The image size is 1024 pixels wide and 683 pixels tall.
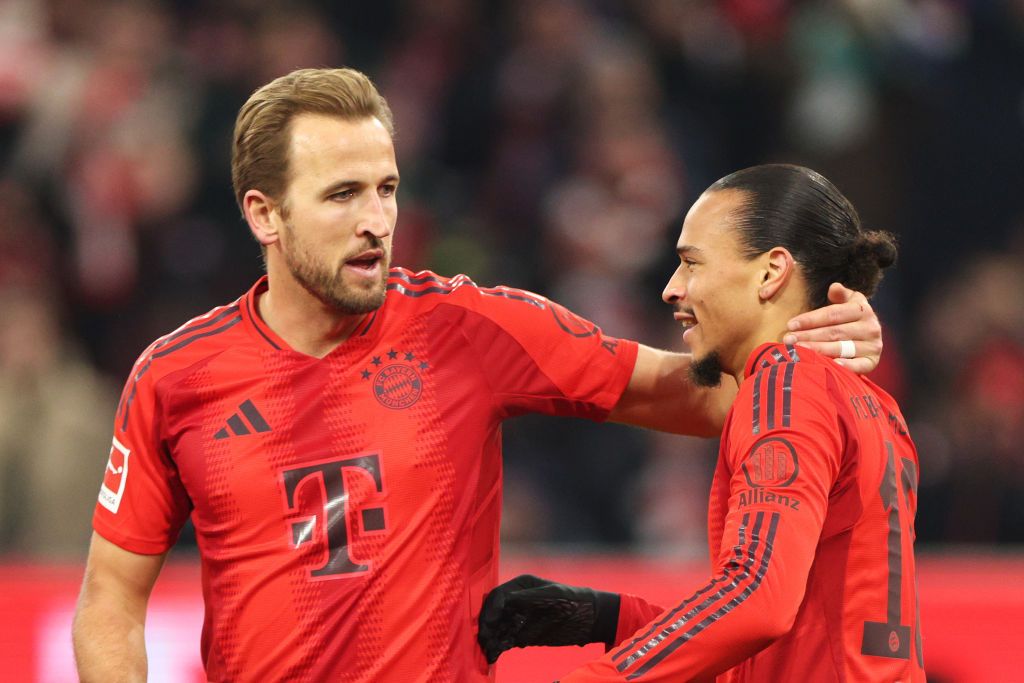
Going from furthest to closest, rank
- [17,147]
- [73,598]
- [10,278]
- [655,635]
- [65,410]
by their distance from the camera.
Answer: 1. [17,147]
2. [10,278]
3. [65,410]
4. [73,598]
5. [655,635]

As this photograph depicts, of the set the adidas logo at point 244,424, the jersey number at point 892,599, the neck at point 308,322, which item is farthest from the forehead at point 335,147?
the jersey number at point 892,599

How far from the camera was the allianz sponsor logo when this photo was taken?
8.95ft

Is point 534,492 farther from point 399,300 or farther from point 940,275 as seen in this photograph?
point 399,300

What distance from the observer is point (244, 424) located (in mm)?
3432

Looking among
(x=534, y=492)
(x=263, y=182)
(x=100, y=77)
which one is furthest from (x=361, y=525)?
(x=100, y=77)

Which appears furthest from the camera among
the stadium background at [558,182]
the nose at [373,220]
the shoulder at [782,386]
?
the stadium background at [558,182]

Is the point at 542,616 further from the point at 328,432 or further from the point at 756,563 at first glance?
the point at 756,563

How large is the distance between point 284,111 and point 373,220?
36cm

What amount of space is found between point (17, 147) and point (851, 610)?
651cm

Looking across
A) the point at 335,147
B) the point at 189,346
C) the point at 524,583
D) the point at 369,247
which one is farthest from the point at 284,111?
the point at 524,583

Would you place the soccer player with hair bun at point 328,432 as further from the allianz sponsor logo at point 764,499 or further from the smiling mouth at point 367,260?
the allianz sponsor logo at point 764,499

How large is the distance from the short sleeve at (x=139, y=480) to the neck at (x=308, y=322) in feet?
1.13

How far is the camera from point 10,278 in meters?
7.57

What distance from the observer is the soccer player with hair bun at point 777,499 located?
8.86 ft
